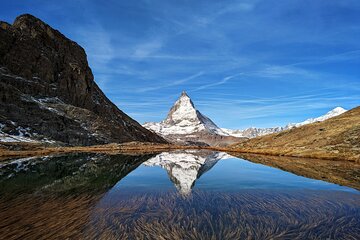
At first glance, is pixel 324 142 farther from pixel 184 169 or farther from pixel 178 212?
pixel 178 212

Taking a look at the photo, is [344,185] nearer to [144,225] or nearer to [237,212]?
[237,212]

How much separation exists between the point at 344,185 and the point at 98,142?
6411 inches

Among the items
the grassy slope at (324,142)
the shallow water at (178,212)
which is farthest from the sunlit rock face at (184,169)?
the grassy slope at (324,142)

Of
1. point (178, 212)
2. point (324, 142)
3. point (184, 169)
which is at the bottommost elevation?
point (178, 212)

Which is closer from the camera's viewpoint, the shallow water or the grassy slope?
the shallow water

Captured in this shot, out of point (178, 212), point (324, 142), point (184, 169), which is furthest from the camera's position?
point (324, 142)

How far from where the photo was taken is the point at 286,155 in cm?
7431

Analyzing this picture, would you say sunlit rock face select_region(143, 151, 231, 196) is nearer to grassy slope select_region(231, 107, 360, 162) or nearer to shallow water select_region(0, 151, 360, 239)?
shallow water select_region(0, 151, 360, 239)

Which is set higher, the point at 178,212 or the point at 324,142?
the point at 324,142

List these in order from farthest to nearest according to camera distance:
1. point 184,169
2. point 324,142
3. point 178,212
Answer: point 324,142, point 184,169, point 178,212

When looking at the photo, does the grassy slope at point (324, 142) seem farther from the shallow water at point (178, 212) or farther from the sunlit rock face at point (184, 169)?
the shallow water at point (178, 212)

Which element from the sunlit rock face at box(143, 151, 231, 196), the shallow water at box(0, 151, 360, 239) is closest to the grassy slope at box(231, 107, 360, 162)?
the sunlit rock face at box(143, 151, 231, 196)

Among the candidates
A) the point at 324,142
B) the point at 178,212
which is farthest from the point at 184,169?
the point at 324,142

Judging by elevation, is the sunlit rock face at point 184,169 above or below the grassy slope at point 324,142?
below
